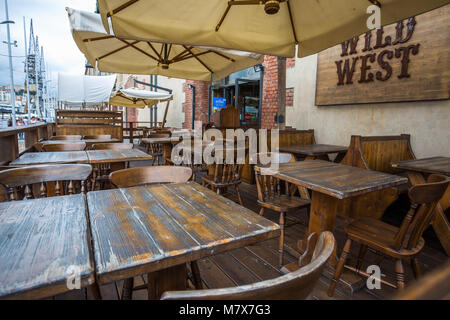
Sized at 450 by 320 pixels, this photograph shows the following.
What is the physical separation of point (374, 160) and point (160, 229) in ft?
9.74

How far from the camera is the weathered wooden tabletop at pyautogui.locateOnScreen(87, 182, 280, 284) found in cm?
78

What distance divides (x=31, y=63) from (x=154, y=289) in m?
37.5

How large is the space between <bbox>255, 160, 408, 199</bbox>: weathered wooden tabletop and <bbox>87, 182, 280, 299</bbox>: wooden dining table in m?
0.75

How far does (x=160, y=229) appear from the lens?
3.24 feet

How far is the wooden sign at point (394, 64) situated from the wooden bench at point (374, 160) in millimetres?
637

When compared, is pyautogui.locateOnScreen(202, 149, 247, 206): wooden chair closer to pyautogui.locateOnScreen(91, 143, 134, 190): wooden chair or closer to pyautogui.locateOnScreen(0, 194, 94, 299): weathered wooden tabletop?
pyautogui.locateOnScreen(91, 143, 134, 190): wooden chair

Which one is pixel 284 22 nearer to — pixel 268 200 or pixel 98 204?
pixel 268 200

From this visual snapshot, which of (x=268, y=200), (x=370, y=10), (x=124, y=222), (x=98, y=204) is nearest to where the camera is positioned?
(x=124, y=222)

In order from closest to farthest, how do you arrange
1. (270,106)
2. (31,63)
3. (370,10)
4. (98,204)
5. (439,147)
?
(98,204)
(370,10)
(439,147)
(270,106)
(31,63)

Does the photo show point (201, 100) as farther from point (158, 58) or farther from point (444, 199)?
point (444, 199)

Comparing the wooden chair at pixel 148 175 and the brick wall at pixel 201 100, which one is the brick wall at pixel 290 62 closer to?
the wooden chair at pixel 148 175

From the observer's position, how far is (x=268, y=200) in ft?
8.09
